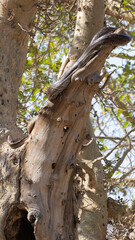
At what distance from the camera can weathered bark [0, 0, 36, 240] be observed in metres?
2.14

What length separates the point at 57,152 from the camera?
207 centimetres

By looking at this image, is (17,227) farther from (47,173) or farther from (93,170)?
(93,170)

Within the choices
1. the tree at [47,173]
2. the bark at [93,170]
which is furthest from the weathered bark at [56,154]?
the bark at [93,170]

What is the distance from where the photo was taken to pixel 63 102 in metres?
2.00

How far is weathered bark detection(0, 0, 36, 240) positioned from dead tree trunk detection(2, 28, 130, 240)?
7cm

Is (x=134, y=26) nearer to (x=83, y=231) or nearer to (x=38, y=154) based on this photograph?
(x=83, y=231)

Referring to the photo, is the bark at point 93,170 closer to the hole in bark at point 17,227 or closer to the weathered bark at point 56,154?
the hole in bark at point 17,227

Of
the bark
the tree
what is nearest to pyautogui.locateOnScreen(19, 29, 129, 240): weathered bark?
the tree

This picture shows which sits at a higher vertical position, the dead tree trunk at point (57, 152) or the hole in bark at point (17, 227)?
the dead tree trunk at point (57, 152)

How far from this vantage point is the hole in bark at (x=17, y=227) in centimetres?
208

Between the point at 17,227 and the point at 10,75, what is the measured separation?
4.09ft

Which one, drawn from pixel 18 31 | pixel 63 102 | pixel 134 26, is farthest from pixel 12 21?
pixel 134 26

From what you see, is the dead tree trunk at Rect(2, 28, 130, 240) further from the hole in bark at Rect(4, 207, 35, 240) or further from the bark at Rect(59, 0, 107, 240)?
the bark at Rect(59, 0, 107, 240)

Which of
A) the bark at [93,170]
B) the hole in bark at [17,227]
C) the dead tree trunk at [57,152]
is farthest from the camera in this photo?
the bark at [93,170]
